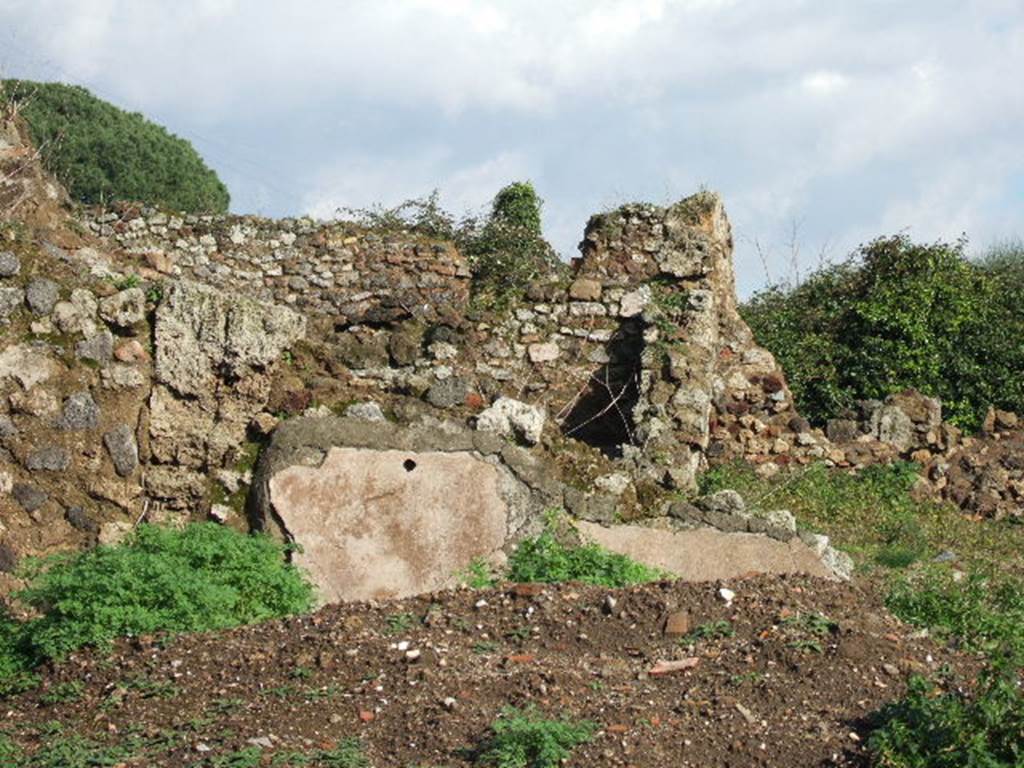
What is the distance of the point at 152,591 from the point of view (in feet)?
22.4

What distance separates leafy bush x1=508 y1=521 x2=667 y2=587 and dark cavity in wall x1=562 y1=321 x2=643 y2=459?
4601 millimetres

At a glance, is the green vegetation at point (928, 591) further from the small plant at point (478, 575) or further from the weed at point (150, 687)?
the weed at point (150, 687)

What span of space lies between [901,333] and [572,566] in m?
9.20

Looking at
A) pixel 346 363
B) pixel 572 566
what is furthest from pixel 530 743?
pixel 346 363

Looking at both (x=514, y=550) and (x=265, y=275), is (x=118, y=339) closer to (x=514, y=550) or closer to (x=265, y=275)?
(x=514, y=550)

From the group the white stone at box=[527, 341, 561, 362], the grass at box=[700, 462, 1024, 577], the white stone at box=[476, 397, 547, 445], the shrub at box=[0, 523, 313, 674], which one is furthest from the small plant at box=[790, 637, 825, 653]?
the white stone at box=[527, 341, 561, 362]

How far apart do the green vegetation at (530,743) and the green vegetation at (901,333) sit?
10.9m

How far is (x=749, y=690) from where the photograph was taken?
234 inches

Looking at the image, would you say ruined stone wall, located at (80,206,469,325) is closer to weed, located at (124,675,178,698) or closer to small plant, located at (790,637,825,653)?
weed, located at (124,675,178,698)

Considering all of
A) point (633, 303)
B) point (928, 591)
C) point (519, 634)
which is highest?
point (633, 303)

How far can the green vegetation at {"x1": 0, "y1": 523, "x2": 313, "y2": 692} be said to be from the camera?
662 cm

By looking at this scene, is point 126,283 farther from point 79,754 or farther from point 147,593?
point 79,754

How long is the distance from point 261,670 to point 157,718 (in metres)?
0.50

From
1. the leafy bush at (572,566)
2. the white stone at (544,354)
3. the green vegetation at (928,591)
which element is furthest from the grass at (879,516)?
the leafy bush at (572,566)
